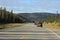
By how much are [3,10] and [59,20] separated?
1443 inches

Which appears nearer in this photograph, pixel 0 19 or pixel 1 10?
pixel 0 19

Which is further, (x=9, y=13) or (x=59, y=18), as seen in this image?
(x=9, y=13)

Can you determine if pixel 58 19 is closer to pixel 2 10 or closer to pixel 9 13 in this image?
pixel 2 10

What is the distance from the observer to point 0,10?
129 metres

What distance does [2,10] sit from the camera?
430 ft

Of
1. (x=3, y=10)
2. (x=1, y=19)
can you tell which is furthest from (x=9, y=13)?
(x=1, y=19)

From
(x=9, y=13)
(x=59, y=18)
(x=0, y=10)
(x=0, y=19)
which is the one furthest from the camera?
(x=9, y=13)

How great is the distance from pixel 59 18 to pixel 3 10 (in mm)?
34322

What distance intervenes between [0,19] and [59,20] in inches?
953

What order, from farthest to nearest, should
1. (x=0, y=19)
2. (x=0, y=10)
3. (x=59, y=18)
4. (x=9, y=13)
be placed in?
(x=9, y=13), (x=0, y=10), (x=59, y=18), (x=0, y=19)

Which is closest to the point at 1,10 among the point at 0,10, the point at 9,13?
the point at 0,10

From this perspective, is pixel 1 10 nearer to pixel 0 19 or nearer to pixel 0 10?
A: pixel 0 10

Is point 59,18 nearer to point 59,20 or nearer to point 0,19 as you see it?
point 59,20

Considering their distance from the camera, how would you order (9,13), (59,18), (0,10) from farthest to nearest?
(9,13), (0,10), (59,18)
